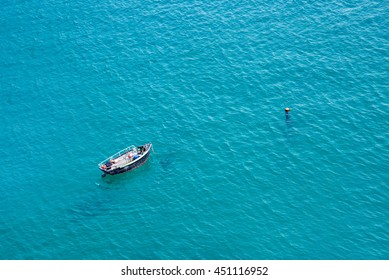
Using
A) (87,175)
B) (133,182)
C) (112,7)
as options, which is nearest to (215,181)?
(133,182)

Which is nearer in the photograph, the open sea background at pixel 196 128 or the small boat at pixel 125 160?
the open sea background at pixel 196 128

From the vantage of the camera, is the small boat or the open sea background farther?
the small boat

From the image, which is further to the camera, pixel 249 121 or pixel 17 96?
pixel 17 96

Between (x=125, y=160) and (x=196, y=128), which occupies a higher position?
(x=196, y=128)

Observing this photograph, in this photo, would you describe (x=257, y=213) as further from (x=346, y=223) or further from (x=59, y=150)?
(x=59, y=150)
